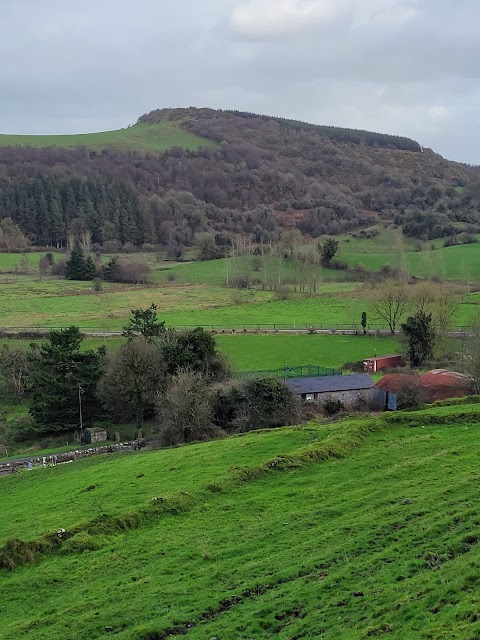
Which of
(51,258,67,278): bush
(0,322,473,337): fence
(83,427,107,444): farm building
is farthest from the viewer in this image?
(51,258,67,278): bush

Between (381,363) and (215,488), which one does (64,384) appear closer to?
(215,488)

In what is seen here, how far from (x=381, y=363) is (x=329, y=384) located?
46.9ft

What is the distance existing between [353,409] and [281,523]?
27998 millimetres

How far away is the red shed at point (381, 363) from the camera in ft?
212

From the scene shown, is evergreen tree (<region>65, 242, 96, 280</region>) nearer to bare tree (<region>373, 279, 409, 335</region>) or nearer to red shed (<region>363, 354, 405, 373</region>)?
bare tree (<region>373, 279, 409, 335</region>)

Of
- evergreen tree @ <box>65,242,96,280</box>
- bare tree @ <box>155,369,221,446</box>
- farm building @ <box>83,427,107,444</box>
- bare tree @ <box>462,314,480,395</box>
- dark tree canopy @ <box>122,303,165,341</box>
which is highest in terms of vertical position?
evergreen tree @ <box>65,242,96,280</box>

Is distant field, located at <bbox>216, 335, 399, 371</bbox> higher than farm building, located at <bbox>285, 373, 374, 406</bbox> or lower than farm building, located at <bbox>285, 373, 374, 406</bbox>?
higher

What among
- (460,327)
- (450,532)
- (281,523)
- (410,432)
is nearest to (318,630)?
(450,532)

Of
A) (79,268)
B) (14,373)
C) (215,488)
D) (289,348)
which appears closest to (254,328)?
(289,348)

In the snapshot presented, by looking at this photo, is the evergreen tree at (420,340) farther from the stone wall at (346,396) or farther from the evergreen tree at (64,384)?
the evergreen tree at (64,384)

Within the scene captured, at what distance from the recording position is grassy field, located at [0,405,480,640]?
15422 millimetres

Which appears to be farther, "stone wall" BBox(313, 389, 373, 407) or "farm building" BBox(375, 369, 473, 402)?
"stone wall" BBox(313, 389, 373, 407)

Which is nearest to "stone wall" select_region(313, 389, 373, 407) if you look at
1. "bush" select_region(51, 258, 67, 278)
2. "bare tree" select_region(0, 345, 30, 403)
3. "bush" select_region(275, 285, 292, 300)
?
"bare tree" select_region(0, 345, 30, 403)

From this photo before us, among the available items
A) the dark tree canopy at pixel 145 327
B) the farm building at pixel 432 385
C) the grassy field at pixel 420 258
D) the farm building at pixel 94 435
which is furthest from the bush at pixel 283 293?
the farm building at pixel 94 435
